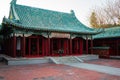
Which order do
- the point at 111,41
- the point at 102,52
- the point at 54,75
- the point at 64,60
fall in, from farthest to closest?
the point at 111,41 < the point at 102,52 < the point at 64,60 < the point at 54,75

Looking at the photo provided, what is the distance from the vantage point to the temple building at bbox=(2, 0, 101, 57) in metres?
14.4

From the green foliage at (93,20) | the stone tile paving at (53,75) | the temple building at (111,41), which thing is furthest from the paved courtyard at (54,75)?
the green foliage at (93,20)

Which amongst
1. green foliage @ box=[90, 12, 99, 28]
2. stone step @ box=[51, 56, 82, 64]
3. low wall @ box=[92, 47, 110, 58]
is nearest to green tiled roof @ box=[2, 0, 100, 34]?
low wall @ box=[92, 47, 110, 58]

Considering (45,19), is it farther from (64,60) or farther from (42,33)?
(64,60)

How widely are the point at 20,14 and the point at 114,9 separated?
836 inches

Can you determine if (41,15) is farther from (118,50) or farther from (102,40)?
(118,50)

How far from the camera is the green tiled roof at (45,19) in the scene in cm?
1580

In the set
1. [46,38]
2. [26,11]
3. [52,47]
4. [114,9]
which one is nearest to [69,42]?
[52,47]

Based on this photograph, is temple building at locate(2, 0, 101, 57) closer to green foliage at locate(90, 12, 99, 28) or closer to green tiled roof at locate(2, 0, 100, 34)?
green tiled roof at locate(2, 0, 100, 34)

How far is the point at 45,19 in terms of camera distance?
17.7 meters

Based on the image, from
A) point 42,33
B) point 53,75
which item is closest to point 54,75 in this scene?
point 53,75

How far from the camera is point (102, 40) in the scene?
20.9 metres

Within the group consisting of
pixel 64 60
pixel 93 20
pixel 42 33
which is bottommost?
pixel 64 60

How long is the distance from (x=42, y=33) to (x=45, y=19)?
2912 millimetres
